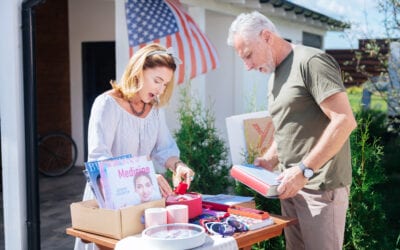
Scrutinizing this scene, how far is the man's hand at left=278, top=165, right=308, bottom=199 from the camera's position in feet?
8.21

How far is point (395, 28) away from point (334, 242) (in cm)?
412

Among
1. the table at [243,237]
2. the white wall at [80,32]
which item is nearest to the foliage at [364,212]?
the table at [243,237]

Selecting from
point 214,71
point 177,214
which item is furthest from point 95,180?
point 214,71

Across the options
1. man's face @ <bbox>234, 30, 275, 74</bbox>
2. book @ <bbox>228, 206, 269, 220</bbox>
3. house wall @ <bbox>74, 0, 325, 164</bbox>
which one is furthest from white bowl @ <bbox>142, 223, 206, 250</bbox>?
house wall @ <bbox>74, 0, 325, 164</bbox>

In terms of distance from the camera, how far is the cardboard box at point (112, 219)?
2.24 meters

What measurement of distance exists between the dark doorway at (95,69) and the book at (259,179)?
20.5ft

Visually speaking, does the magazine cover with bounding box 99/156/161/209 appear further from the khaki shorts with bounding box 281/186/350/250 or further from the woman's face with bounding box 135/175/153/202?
the khaki shorts with bounding box 281/186/350/250

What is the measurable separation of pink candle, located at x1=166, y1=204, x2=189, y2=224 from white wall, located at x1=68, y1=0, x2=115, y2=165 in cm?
640

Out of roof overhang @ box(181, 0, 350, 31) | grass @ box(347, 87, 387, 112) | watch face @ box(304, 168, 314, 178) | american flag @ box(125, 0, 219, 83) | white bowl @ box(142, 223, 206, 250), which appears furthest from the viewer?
roof overhang @ box(181, 0, 350, 31)

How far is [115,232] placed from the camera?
7.40 feet

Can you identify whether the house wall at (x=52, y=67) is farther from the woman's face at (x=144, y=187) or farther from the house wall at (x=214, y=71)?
the woman's face at (x=144, y=187)

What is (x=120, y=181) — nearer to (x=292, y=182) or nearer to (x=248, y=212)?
(x=248, y=212)

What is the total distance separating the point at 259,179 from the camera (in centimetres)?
259

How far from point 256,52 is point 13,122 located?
82.8 inches
